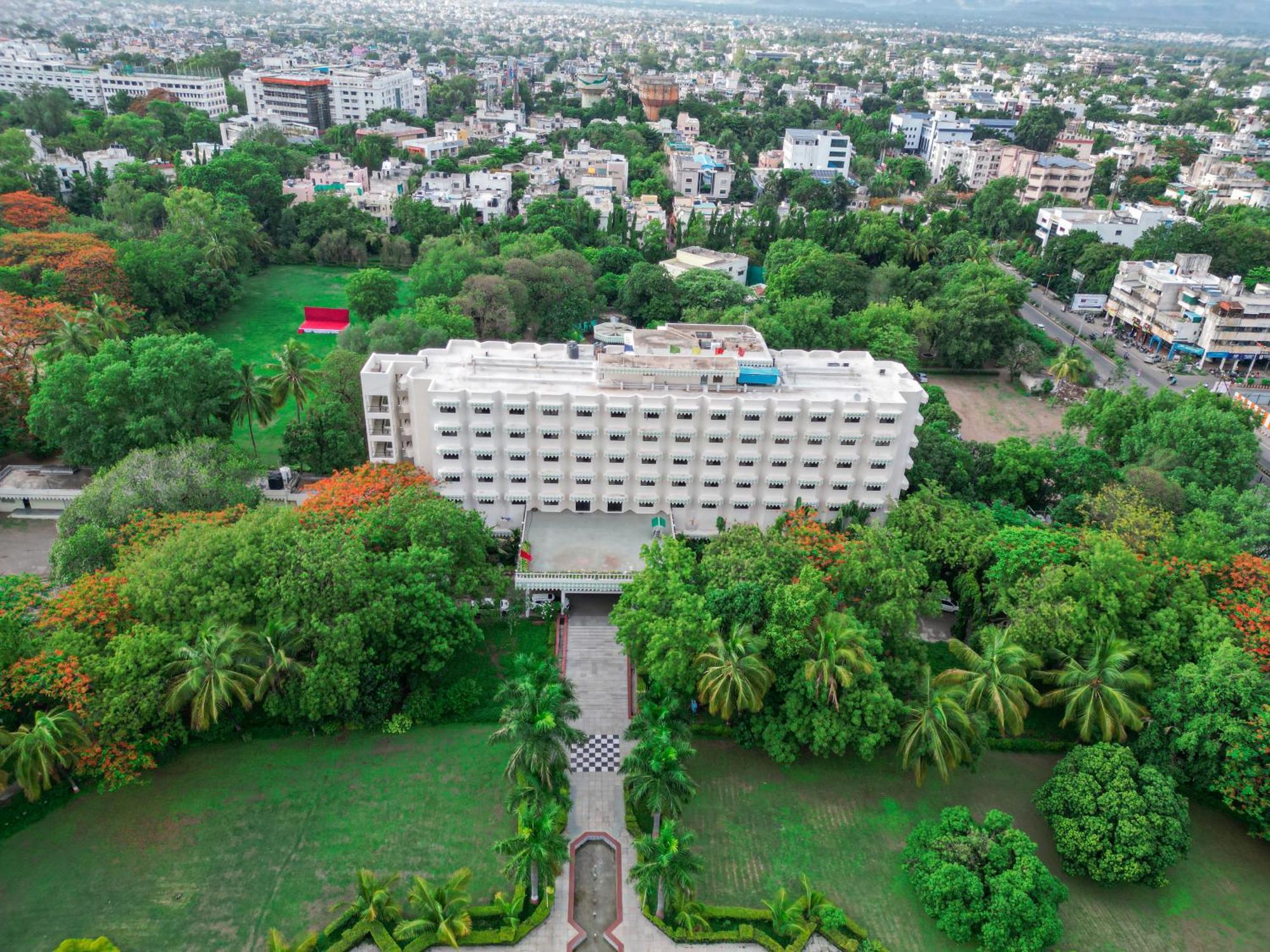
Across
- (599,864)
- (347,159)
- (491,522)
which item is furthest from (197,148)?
(599,864)

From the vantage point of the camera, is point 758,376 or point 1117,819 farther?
point 758,376

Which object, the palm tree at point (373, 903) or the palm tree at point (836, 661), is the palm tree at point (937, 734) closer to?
the palm tree at point (836, 661)

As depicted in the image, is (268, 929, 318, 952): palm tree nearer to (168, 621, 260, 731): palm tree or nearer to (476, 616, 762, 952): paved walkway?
(476, 616, 762, 952): paved walkway

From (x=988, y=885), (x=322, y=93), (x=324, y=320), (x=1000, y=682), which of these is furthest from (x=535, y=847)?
(x=322, y=93)

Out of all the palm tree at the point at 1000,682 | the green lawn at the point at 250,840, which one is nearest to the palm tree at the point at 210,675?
the green lawn at the point at 250,840

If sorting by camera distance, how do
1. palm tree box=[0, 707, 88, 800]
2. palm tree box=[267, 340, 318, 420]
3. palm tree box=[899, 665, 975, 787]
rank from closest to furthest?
1. palm tree box=[0, 707, 88, 800]
2. palm tree box=[899, 665, 975, 787]
3. palm tree box=[267, 340, 318, 420]

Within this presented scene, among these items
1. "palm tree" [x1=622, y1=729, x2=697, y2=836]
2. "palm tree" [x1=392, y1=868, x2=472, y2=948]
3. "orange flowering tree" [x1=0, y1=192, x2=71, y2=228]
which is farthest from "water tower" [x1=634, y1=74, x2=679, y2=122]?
"palm tree" [x1=392, y1=868, x2=472, y2=948]

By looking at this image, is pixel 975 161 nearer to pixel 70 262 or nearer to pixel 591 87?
pixel 591 87
